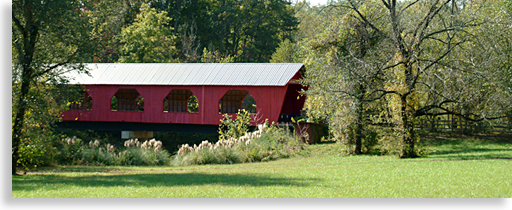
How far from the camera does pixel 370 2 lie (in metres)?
19.3

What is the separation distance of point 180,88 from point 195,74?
121 centimetres

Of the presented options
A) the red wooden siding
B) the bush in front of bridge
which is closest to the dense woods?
the bush in front of bridge

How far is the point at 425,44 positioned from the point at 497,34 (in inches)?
115

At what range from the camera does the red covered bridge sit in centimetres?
2481

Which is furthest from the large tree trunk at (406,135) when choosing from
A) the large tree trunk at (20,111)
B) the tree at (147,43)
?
the tree at (147,43)

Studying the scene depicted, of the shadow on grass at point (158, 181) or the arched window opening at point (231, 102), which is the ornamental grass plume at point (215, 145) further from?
the arched window opening at point (231, 102)

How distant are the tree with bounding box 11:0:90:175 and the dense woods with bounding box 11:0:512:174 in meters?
0.03

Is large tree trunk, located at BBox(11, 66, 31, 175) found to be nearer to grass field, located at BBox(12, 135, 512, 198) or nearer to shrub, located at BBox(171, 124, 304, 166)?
grass field, located at BBox(12, 135, 512, 198)

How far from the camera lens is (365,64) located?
658 inches

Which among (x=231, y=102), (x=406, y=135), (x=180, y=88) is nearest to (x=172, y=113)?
(x=180, y=88)

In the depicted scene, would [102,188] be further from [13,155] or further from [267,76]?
[267,76]

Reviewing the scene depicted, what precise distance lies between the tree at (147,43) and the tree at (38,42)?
76.0ft

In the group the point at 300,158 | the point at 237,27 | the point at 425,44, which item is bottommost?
the point at 300,158
